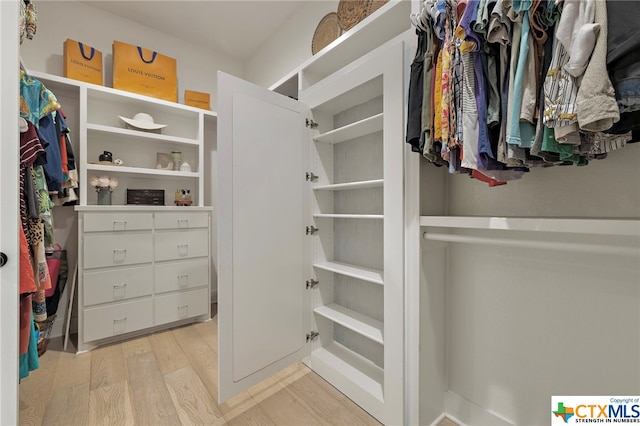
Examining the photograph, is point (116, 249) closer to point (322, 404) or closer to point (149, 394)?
point (149, 394)

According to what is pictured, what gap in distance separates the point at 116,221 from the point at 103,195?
1.13 feet

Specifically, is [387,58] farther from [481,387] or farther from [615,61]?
[481,387]

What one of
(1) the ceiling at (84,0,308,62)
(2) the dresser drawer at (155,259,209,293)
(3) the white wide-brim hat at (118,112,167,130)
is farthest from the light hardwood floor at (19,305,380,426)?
(1) the ceiling at (84,0,308,62)

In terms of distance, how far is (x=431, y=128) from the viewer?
41.7 inches

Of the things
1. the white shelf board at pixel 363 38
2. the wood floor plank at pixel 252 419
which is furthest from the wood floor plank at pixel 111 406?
the white shelf board at pixel 363 38

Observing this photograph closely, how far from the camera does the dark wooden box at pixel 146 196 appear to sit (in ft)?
8.04

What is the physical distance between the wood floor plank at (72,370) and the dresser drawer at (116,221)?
0.92 m

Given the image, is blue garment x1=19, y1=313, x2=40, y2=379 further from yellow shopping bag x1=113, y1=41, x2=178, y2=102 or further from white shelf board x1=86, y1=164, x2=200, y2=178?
yellow shopping bag x1=113, y1=41, x2=178, y2=102

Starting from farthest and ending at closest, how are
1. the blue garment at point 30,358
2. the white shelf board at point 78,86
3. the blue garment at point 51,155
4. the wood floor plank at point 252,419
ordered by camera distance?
the white shelf board at point 78,86, the blue garment at point 51,155, the wood floor plank at point 252,419, the blue garment at point 30,358

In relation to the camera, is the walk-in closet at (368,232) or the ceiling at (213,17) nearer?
the walk-in closet at (368,232)

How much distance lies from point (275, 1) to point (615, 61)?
8.37 feet

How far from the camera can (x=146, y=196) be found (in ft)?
8.24

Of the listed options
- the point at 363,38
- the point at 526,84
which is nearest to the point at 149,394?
the point at 526,84

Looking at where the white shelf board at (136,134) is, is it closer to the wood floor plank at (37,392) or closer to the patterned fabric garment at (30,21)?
the patterned fabric garment at (30,21)
